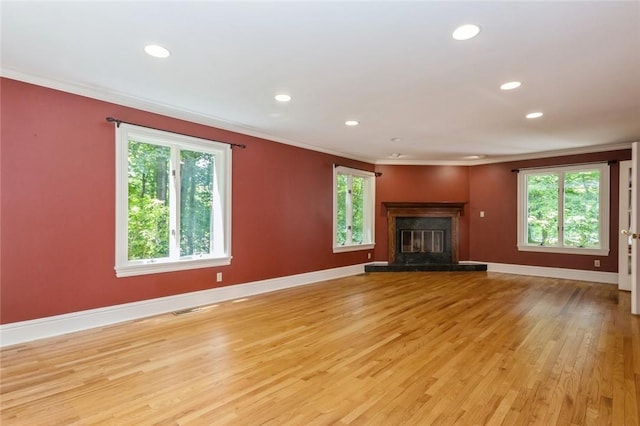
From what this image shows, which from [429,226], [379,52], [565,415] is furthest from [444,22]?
[429,226]

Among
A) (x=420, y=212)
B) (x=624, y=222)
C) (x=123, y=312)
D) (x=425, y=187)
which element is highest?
(x=425, y=187)

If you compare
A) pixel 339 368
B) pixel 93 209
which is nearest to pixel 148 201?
pixel 93 209

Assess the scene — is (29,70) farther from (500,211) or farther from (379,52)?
(500,211)

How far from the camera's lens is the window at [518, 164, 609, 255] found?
6.15 m

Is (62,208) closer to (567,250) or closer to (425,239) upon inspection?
(425,239)

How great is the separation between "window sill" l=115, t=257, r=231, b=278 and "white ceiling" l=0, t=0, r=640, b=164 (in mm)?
1802

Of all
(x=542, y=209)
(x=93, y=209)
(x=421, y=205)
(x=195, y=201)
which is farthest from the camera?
(x=421, y=205)

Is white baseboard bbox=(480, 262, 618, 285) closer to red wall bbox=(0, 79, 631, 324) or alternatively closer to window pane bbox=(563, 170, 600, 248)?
red wall bbox=(0, 79, 631, 324)

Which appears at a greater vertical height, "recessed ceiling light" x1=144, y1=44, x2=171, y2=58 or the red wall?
"recessed ceiling light" x1=144, y1=44, x2=171, y2=58

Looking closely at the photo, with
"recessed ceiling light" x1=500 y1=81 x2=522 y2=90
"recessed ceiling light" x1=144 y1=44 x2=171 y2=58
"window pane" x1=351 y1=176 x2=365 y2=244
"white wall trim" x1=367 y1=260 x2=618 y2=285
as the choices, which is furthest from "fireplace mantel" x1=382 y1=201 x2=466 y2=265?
"recessed ceiling light" x1=144 y1=44 x2=171 y2=58

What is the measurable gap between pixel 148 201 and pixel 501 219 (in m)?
6.74

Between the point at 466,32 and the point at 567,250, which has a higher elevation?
the point at 466,32

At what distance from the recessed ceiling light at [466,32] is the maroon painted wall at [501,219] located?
216 inches

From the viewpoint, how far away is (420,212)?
24.9 ft
